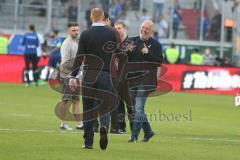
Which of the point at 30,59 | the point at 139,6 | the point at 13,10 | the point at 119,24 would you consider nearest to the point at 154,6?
the point at 139,6

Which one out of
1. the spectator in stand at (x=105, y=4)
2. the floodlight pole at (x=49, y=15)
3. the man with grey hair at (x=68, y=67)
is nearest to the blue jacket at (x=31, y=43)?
the floodlight pole at (x=49, y=15)

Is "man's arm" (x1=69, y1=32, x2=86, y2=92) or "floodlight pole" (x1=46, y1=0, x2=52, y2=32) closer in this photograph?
"man's arm" (x1=69, y1=32, x2=86, y2=92)

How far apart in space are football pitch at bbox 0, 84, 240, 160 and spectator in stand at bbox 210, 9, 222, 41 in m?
15.4

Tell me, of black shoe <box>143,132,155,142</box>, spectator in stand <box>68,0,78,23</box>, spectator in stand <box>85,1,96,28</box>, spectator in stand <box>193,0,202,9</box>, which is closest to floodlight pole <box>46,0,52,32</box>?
spectator in stand <box>68,0,78,23</box>

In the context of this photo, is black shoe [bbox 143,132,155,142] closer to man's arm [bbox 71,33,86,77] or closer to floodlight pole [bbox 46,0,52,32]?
man's arm [bbox 71,33,86,77]

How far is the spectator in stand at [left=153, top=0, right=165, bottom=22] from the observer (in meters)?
44.4

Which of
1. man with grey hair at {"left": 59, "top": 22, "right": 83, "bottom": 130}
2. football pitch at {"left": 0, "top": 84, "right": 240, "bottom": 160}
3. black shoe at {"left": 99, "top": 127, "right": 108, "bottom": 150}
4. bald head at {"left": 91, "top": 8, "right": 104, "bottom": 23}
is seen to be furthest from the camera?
man with grey hair at {"left": 59, "top": 22, "right": 83, "bottom": 130}

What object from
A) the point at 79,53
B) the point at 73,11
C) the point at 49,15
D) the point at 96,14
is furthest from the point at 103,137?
the point at 73,11

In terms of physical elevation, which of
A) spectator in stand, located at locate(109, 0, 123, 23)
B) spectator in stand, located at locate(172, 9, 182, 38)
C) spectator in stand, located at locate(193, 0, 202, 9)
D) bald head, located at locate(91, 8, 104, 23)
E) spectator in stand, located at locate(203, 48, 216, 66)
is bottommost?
spectator in stand, located at locate(203, 48, 216, 66)

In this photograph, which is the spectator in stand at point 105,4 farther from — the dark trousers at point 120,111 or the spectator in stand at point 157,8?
the dark trousers at point 120,111

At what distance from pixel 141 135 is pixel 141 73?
207cm

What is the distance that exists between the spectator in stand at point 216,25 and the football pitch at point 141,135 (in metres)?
15.4

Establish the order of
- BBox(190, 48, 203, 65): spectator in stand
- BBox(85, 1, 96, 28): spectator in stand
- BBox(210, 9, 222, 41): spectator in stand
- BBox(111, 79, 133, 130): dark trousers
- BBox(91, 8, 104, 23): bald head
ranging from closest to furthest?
BBox(91, 8, 104, 23): bald head
BBox(111, 79, 133, 130): dark trousers
BBox(85, 1, 96, 28): spectator in stand
BBox(190, 48, 203, 65): spectator in stand
BBox(210, 9, 222, 41): spectator in stand

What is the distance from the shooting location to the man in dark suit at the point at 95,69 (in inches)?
555
